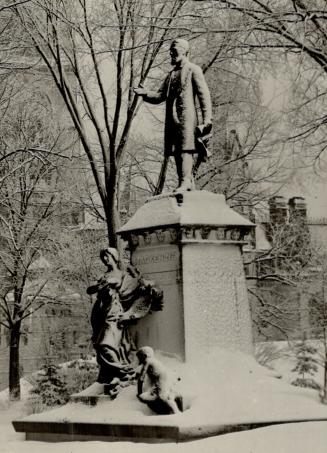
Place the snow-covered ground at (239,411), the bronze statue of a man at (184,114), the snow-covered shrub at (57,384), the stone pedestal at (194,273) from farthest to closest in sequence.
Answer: the snow-covered shrub at (57,384), the bronze statue of a man at (184,114), the stone pedestal at (194,273), the snow-covered ground at (239,411)

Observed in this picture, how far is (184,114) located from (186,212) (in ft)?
4.36

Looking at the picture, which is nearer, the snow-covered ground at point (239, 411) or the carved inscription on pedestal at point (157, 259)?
the snow-covered ground at point (239, 411)

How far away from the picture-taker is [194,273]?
8258 millimetres

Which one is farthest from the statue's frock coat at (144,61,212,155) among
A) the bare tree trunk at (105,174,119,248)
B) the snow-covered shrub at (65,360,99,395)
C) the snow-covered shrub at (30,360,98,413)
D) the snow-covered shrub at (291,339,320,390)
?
the snow-covered shrub at (65,360,99,395)

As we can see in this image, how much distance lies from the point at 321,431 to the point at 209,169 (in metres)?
14.3

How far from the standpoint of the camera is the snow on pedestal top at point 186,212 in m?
8.41

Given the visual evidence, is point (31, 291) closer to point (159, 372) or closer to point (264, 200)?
point (264, 200)

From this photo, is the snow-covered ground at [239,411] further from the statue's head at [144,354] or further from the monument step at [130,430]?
the statue's head at [144,354]

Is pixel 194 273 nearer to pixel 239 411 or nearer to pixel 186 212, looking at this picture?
pixel 186 212

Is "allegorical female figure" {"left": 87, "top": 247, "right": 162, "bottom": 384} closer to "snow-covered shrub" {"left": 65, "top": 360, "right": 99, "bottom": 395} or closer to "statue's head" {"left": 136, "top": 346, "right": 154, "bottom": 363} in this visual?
"statue's head" {"left": 136, "top": 346, "right": 154, "bottom": 363}

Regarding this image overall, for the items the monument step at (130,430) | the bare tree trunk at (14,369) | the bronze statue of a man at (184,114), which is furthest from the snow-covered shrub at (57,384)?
the bronze statue of a man at (184,114)

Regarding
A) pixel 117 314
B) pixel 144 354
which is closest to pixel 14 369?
pixel 117 314

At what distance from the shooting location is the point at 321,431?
6.48 m

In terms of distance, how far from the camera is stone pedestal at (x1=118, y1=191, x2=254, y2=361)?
8125 millimetres
